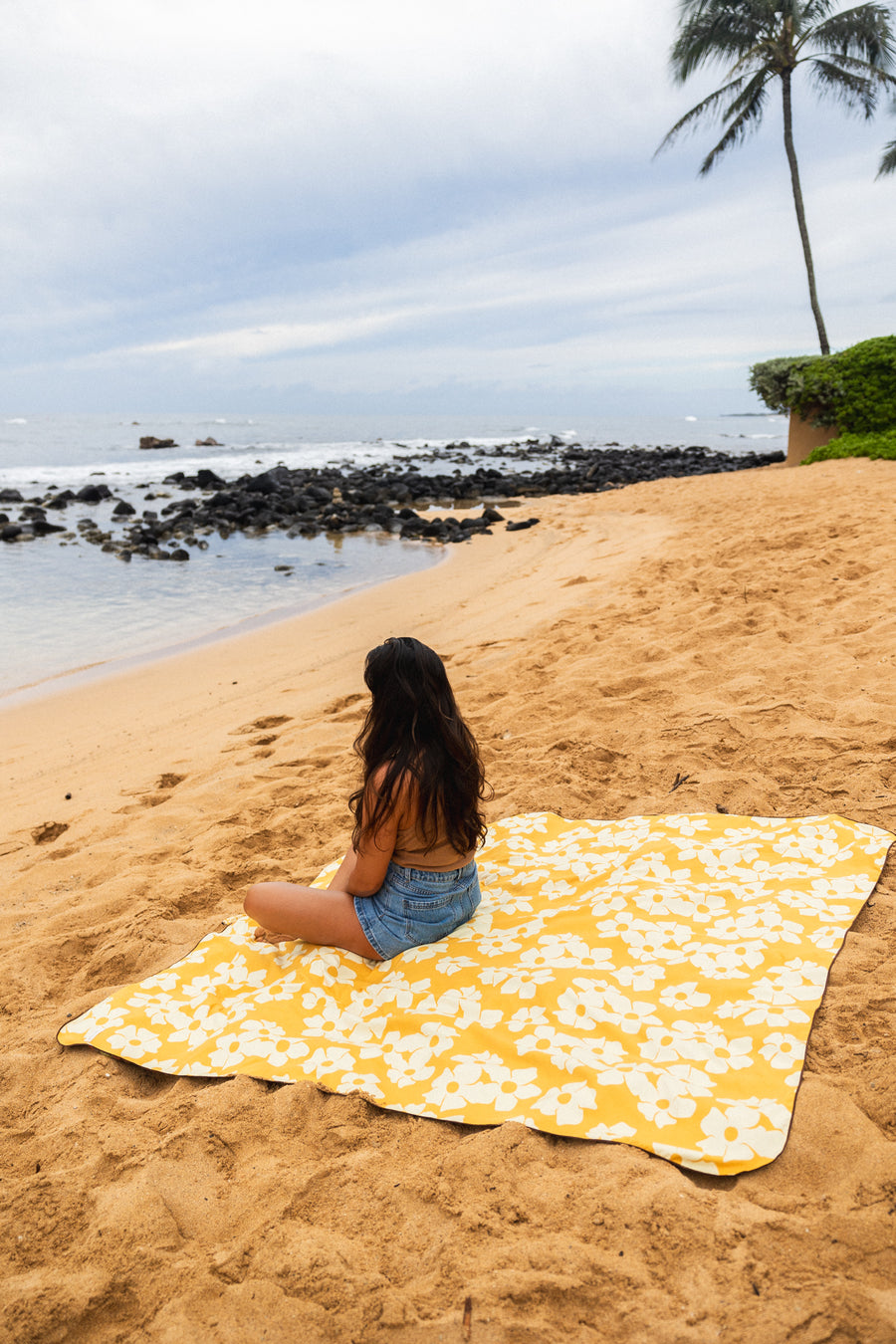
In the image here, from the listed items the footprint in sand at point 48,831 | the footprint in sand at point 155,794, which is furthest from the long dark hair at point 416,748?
the footprint in sand at point 48,831

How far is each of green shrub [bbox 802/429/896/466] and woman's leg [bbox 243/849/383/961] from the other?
13.3 metres

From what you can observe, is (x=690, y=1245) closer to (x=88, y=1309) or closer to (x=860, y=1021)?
(x=860, y=1021)

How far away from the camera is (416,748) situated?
105 inches

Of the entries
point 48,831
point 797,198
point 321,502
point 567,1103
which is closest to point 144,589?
point 48,831

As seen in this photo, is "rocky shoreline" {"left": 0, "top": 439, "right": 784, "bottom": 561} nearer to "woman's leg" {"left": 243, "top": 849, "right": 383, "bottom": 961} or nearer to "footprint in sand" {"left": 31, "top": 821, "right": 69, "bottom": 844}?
"footprint in sand" {"left": 31, "top": 821, "right": 69, "bottom": 844}

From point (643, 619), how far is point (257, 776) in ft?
11.2

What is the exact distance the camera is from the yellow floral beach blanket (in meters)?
2.09

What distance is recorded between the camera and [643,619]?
256 inches

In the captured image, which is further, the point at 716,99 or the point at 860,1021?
the point at 716,99

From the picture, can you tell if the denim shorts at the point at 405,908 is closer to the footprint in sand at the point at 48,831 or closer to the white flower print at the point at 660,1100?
the white flower print at the point at 660,1100

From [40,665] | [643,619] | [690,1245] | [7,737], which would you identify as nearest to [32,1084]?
[690,1245]

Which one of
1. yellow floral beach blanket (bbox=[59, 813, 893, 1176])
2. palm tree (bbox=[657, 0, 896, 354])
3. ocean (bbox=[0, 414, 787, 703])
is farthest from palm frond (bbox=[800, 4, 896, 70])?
yellow floral beach blanket (bbox=[59, 813, 893, 1176])

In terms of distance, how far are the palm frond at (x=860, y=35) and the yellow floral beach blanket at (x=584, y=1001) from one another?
2178 centimetres

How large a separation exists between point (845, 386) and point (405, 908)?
580 inches
